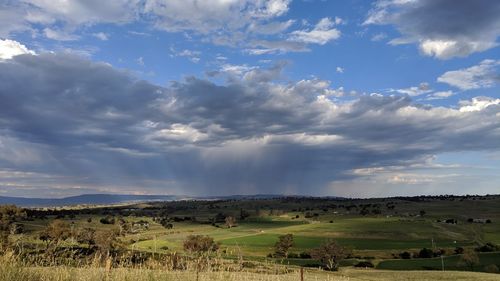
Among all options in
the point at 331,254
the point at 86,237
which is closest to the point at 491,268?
the point at 331,254

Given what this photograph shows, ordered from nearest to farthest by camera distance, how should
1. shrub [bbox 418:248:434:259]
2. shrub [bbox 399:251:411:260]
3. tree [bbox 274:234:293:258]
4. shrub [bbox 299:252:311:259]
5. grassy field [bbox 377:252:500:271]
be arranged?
grassy field [bbox 377:252:500:271] < shrub [bbox 418:248:434:259] < shrub [bbox 399:251:411:260] < tree [bbox 274:234:293:258] < shrub [bbox 299:252:311:259]

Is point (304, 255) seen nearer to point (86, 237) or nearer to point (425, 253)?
point (425, 253)

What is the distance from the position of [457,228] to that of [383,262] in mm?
71764

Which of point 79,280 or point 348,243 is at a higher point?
point 79,280

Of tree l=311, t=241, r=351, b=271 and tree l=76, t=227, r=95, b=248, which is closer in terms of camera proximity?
tree l=76, t=227, r=95, b=248

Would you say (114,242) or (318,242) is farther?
(318,242)

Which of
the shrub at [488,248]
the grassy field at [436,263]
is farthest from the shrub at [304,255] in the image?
the shrub at [488,248]

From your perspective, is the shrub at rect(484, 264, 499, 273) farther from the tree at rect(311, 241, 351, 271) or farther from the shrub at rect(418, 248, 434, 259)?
the tree at rect(311, 241, 351, 271)

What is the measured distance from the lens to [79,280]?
13.0 metres

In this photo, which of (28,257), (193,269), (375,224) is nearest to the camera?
(28,257)

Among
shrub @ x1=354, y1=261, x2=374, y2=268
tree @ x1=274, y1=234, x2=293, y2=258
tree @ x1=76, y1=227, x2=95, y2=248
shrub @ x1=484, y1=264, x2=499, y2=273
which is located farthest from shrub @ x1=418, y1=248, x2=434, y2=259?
tree @ x1=76, y1=227, x2=95, y2=248

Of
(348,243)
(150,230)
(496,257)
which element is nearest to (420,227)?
(348,243)

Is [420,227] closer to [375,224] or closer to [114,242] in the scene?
[375,224]

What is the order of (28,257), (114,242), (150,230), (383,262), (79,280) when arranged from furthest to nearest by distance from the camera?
(150,230)
(383,262)
(114,242)
(28,257)
(79,280)
